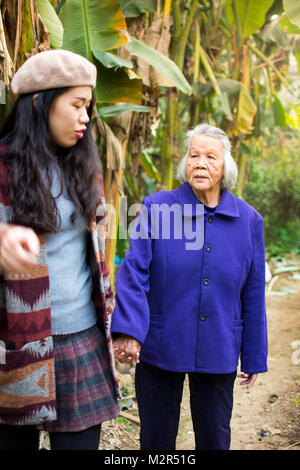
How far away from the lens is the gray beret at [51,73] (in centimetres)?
150

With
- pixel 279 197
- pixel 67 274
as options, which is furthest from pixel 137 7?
pixel 279 197

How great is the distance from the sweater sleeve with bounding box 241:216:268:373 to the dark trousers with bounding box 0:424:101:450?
84cm

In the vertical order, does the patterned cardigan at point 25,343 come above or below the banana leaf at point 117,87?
below

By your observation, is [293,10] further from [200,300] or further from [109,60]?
[200,300]

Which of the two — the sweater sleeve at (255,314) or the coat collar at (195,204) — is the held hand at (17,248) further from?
the sweater sleeve at (255,314)

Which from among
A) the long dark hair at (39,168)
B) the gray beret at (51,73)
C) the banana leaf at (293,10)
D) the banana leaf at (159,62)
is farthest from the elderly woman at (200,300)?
the banana leaf at (293,10)

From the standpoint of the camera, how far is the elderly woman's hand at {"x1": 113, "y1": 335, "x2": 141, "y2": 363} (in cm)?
196

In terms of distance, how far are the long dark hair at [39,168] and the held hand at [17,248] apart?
1.11ft

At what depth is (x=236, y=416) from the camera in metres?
3.75

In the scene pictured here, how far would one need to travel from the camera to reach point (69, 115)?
5.07 ft

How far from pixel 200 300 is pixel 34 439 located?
830mm

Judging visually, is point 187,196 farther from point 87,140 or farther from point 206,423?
point 206,423

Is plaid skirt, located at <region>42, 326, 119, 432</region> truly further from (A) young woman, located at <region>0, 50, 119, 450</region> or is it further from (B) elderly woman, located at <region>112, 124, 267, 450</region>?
(B) elderly woman, located at <region>112, 124, 267, 450</region>

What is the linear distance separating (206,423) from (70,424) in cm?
79
